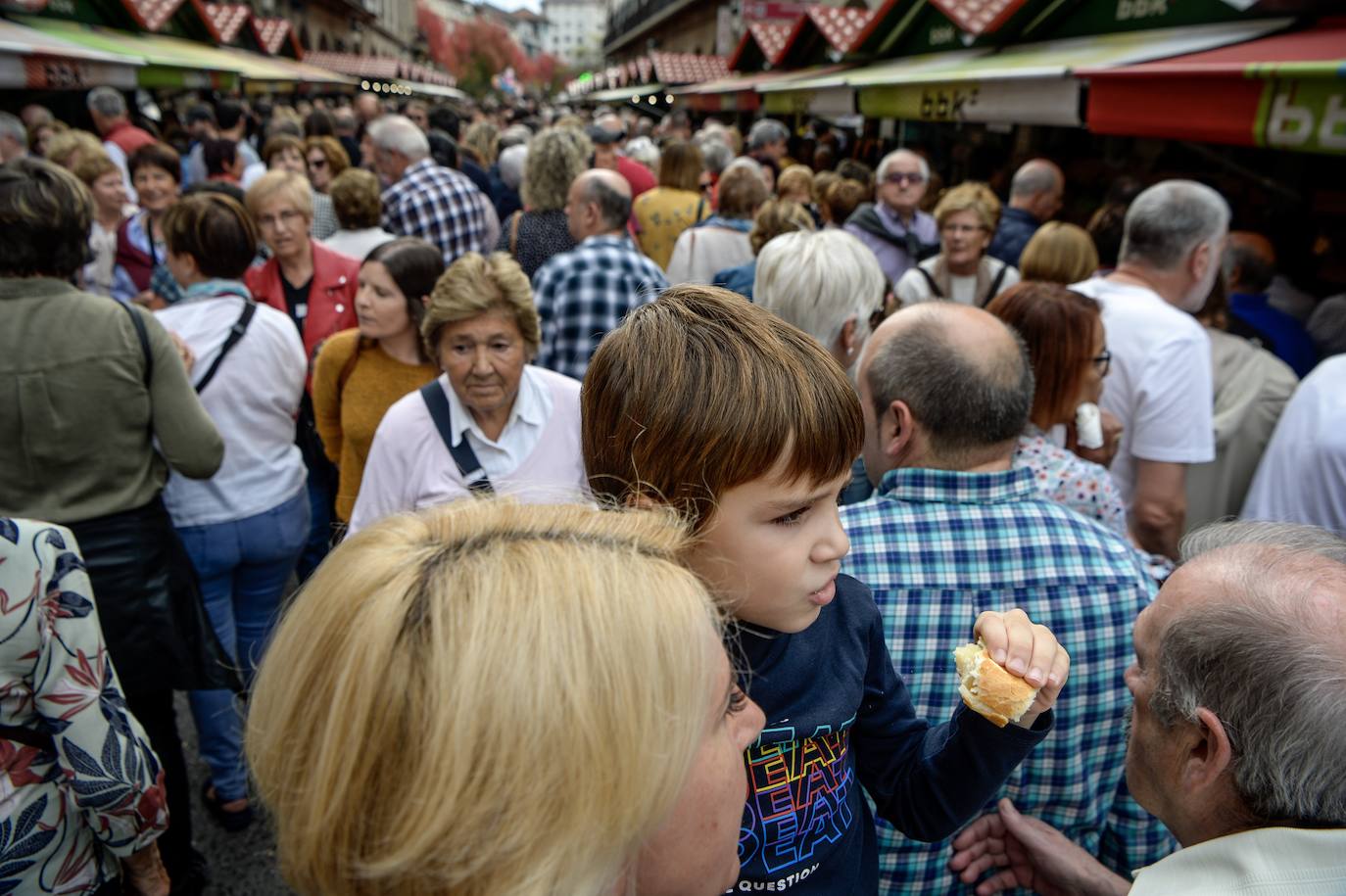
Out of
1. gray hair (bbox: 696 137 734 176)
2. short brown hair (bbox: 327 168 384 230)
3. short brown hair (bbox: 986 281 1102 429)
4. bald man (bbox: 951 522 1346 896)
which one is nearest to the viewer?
bald man (bbox: 951 522 1346 896)

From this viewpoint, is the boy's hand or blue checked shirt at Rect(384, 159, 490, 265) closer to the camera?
the boy's hand

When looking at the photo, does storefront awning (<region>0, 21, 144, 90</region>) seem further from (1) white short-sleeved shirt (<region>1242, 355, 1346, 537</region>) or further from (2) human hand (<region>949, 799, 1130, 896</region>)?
(1) white short-sleeved shirt (<region>1242, 355, 1346, 537</region>)

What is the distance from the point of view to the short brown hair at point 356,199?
416 cm

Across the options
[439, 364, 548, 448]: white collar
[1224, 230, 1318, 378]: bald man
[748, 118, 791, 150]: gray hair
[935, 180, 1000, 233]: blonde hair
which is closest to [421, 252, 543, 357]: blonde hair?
[439, 364, 548, 448]: white collar

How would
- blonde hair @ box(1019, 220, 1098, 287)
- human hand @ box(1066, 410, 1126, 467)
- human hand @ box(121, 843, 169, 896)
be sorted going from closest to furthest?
human hand @ box(121, 843, 169, 896) < human hand @ box(1066, 410, 1126, 467) < blonde hair @ box(1019, 220, 1098, 287)

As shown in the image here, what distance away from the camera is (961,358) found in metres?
1.70

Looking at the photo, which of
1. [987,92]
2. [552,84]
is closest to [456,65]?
[552,84]

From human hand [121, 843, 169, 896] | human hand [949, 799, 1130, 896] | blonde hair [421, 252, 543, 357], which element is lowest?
human hand [121, 843, 169, 896]

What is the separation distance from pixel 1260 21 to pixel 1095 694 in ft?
17.3

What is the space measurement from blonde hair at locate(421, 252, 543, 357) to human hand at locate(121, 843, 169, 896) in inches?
54.1

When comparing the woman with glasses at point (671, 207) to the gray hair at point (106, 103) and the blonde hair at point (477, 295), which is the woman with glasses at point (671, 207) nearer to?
the blonde hair at point (477, 295)

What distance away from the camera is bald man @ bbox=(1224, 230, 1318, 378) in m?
3.55

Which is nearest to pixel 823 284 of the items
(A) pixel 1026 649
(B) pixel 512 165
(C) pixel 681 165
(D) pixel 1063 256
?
(D) pixel 1063 256

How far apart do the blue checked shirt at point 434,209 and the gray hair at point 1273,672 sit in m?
4.75
